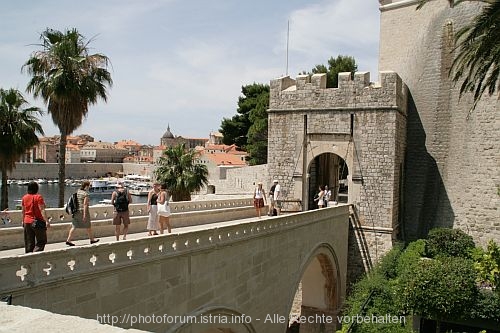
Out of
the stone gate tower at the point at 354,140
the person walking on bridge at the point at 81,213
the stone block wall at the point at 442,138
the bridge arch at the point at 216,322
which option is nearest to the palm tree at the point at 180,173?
the stone gate tower at the point at 354,140

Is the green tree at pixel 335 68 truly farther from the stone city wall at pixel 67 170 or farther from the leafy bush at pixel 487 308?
the stone city wall at pixel 67 170

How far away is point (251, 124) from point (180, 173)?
1891 centimetres

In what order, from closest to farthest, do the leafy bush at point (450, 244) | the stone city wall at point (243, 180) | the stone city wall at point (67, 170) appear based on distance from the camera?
1. the leafy bush at point (450, 244)
2. the stone city wall at point (243, 180)
3. the stone city wall at point (67, 170)

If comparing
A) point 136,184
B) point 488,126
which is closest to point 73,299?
point 488,126

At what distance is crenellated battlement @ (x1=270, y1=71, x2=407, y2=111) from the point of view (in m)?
17.5

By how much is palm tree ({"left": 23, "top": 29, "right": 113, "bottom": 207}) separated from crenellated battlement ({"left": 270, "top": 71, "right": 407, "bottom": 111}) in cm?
737

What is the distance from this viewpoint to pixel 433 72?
2006 centimetres

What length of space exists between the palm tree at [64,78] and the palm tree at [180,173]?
1015 cm

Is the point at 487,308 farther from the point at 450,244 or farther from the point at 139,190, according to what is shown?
the point at 139,190

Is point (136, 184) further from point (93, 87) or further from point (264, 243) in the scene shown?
point (264, 243)

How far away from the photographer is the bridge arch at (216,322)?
803 cm

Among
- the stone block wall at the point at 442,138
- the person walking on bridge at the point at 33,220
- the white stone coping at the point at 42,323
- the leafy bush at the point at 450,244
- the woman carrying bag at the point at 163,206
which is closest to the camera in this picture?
the white stone coping at the point at 42,323

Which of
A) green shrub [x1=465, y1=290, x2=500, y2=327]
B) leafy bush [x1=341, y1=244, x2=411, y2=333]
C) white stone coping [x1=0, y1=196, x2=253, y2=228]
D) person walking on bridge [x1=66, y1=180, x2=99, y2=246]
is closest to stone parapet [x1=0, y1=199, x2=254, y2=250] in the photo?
white stone coping [x1=0, y1=196, x2=253, y2=228]

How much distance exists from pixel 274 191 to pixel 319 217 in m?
1.91
